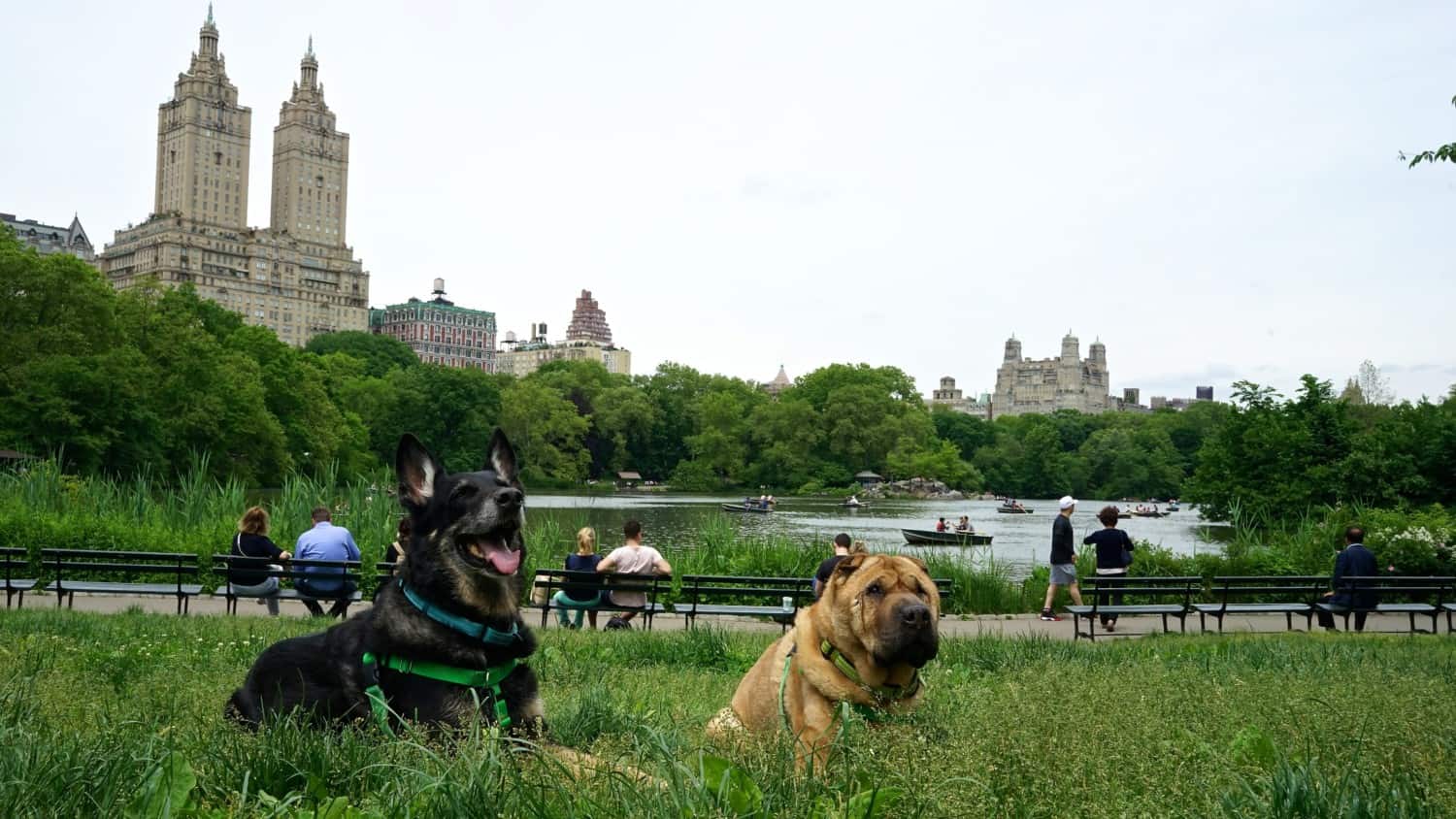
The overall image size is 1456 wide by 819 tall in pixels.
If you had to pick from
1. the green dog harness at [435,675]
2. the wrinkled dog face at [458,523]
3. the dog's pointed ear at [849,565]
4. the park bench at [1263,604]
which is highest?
the wrinkled dog face at [458,523]

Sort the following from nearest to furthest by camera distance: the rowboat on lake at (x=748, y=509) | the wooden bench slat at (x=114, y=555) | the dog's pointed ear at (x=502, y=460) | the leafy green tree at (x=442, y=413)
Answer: the dog's pointed ear at (x=502, y=460), the wooden bench slat at (x=114, y=555), the rowboat on lake at (x=748, y=509), the leafy green tree at (x=442, y=413)

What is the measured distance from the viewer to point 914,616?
4.21 metres

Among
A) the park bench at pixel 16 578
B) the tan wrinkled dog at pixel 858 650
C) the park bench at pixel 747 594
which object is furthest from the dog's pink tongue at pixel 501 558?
the park bench at pixel 16 578

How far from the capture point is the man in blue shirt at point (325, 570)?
13625 mm

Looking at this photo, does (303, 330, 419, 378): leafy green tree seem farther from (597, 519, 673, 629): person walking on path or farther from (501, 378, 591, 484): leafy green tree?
(597, 519, 673, 629): person walking on path

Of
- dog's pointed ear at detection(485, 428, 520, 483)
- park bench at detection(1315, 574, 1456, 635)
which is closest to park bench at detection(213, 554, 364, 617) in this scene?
dog's pointed ear at detection(485, 428, 520, 483)

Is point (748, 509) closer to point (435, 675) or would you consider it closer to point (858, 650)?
point (858, 650)

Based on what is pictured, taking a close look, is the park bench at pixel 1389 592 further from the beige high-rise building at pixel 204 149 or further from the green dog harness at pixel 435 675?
the beige high-rise building at pixel 204 149

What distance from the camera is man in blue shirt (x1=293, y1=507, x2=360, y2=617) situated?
44.7 feet

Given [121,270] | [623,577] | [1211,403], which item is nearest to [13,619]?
[623,577]

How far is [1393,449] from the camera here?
4072 cm

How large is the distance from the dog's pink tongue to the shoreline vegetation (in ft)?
39.6

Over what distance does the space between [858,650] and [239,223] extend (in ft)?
652

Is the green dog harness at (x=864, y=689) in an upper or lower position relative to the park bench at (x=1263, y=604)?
upper
